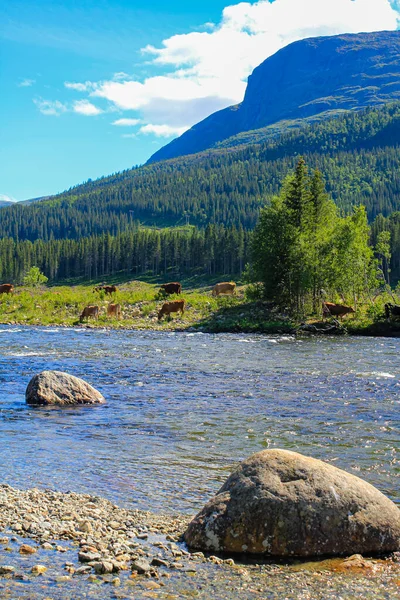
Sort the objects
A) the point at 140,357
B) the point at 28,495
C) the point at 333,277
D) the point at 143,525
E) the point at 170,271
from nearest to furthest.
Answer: the point at 143,525
the point at 28,495
the point at 140,357
the point at 333,277
the point at 170,271

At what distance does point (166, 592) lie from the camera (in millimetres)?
6629

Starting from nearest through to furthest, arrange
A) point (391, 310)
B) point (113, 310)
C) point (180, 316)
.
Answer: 1. point (391, 310)
2. point (180, 316)
3. point (113, 310)

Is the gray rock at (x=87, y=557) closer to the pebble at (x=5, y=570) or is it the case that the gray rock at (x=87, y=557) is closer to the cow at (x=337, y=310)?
the pebble at (x=5, y=570)

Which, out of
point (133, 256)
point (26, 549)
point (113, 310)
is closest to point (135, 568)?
point (26, 549)

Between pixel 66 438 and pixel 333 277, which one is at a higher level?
pixel 333 277

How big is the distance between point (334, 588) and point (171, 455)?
5.90 m

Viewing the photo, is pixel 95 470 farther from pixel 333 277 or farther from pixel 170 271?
pixel 170 271

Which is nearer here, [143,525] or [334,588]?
[334,588]

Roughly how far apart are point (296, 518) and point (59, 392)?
11161mm

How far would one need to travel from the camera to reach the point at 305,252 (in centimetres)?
4503

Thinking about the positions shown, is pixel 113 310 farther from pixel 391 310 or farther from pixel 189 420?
pixel 189 420

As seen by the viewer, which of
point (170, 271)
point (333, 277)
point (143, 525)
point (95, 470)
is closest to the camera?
point (143, 525)

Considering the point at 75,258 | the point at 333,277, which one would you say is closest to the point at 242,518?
the point at 333,277

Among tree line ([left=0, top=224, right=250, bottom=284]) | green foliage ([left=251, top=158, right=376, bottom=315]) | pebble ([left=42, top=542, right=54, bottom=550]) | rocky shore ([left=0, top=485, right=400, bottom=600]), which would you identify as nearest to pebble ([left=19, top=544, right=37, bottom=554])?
rocky shore ([left=0, top=485, right=400, bottom=600])
